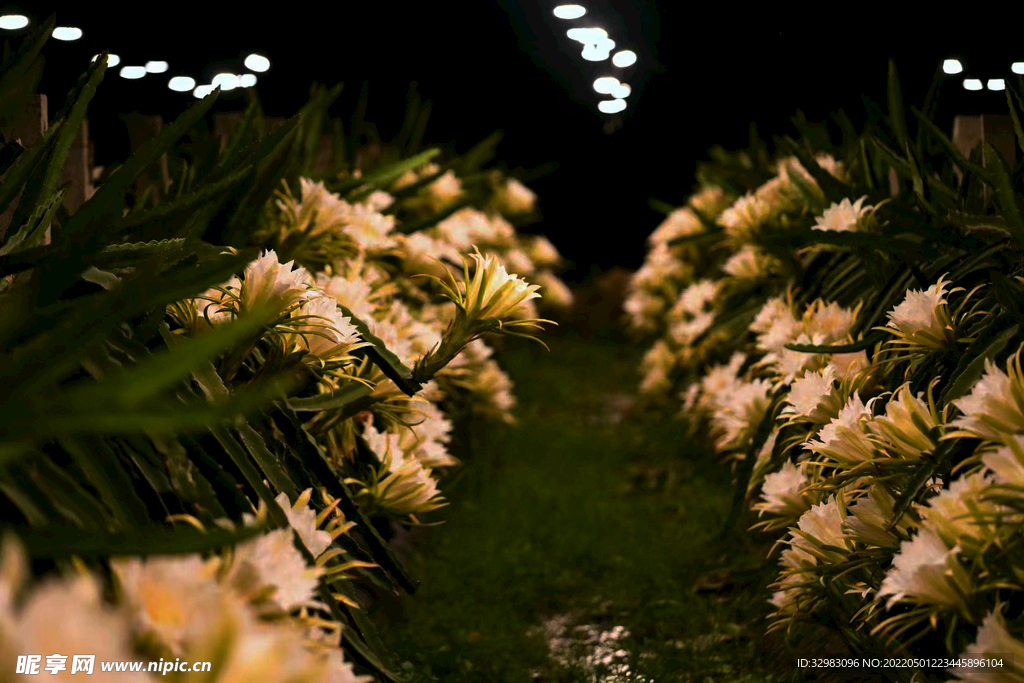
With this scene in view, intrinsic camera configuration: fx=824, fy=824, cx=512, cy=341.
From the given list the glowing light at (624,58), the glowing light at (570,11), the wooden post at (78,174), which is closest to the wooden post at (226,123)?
the wooden post at (78,174)

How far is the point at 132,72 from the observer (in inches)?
87.6

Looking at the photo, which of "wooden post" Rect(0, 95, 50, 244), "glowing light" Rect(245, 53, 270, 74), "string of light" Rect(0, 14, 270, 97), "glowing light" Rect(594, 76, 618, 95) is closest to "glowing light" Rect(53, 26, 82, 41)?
"string of light" Rect(0, 14, 270, 97)

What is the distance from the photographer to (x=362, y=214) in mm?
1889

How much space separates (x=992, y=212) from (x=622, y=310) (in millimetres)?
3724

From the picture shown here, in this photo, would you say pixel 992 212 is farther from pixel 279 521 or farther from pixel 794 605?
pixel 279 521

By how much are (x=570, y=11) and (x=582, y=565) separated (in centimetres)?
188

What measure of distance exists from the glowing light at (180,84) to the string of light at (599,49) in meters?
1.23

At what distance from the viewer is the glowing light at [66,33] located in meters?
1.76

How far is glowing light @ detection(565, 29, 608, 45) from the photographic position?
301 centimetres

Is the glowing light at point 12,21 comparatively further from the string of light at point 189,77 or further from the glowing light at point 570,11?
the glowing light at point 570,11

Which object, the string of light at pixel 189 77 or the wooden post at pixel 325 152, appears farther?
the wooden post at pixel 325 152

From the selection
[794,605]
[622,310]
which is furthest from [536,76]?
[794,605]

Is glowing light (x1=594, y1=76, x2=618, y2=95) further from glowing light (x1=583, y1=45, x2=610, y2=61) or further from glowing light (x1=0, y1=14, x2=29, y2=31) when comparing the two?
glowing light (x1=0, y1=14, x2=29, y2=31)

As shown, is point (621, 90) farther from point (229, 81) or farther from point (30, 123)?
point (30, 123)
